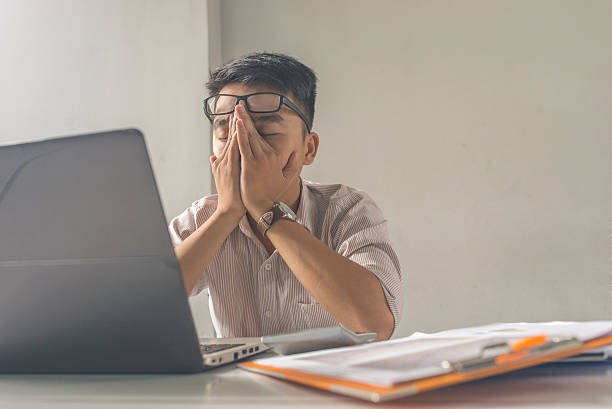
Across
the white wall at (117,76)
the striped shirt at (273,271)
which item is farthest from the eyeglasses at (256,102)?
the white wall at (117,76)

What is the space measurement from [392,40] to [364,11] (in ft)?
0.56

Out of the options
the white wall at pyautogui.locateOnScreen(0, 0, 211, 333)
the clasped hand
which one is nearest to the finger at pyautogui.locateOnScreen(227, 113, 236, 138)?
the clasped hand

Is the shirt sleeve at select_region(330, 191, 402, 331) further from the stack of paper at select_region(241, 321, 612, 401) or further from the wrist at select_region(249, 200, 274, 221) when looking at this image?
the stack of paper at select_region(241, 321, 612, 401)

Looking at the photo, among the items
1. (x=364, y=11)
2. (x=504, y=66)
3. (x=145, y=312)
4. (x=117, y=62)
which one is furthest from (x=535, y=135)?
(x=145, y=312)

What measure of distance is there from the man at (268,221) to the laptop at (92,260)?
600 millimetres

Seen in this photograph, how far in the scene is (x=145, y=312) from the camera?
0.49m

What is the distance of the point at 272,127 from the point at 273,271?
325mm

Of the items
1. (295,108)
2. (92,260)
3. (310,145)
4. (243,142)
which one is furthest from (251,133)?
(92,260)

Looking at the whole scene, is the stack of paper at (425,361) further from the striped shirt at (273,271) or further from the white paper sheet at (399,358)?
the striped shirt at (273,271)

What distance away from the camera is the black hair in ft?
4.42

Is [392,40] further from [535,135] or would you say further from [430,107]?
[535,135]

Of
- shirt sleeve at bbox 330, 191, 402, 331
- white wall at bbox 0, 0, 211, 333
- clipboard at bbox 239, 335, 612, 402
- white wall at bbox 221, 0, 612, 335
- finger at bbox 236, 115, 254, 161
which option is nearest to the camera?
clipboard at bbox 239, 335, 612, 402

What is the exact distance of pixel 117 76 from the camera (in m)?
2.49

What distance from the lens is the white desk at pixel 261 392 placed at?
400mm
